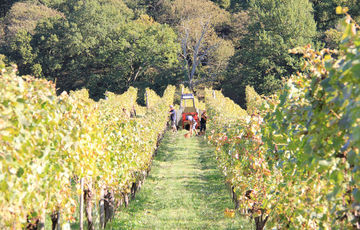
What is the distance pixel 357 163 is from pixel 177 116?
2042 centimetres

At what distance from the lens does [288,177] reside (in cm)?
429

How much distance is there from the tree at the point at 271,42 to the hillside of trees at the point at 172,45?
8cm

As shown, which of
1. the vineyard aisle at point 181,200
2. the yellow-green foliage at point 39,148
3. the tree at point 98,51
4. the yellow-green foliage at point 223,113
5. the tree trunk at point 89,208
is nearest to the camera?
the yellow-green foliage at point 39,148

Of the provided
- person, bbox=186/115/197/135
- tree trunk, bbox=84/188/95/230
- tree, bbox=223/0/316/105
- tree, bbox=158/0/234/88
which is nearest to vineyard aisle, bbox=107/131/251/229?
tree trunk, bbox=84/188/95/230

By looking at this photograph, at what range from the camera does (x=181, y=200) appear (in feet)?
31.1

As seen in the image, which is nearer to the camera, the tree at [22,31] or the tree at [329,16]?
the tree at [329,16]

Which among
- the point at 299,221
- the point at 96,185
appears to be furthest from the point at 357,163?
the point at 96,185

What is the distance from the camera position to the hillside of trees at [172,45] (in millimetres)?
36719

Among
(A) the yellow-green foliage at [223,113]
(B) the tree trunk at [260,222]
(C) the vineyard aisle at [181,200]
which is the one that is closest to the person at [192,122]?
(A) the yellow-green foliage at [223,113]

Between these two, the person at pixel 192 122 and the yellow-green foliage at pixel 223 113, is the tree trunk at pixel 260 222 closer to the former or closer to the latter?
the yellow-green foliage at pixel 223 113

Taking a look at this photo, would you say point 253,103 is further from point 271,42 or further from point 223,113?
point 271,42

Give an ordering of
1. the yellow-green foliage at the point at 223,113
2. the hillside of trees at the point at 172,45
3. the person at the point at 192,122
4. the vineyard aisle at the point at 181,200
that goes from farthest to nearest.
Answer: the hillside of trees at the point at 172,45
the person at the point at 192,122
the yellow-green foliage at the point at 223,113
the vineyard aisle at the point at 181,200

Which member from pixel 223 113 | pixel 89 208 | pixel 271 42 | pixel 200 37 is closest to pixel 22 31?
pixel 200 37

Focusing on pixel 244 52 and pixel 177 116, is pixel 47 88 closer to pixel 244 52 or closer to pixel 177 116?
pixel 177 116
